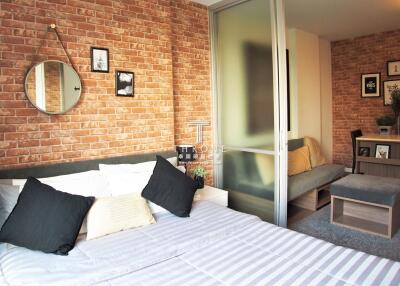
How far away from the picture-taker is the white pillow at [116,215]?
2.29m

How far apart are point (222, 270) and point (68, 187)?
1463 mm

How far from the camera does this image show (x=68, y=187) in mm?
2523

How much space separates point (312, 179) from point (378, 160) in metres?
1.77

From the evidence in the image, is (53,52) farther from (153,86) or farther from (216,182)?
(216,182)

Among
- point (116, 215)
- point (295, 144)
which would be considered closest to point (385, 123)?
point (295, 144)

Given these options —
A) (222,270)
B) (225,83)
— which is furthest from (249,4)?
(222,270)

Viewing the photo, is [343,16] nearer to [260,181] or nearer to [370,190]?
[370,190]

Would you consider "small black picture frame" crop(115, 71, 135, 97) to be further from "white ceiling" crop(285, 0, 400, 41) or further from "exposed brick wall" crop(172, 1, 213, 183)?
"white ceiling" crop(285, 0, 400, 41)

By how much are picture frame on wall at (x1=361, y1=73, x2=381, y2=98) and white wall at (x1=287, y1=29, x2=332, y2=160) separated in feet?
2.12

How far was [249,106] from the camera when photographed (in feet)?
12.5

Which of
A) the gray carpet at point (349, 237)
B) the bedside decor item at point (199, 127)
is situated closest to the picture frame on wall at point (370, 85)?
the gray carpet at point (349, 237)

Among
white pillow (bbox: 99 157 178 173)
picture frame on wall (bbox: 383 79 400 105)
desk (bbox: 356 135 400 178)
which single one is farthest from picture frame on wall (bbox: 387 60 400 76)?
white pillow (bbox: 99 157 178 173)

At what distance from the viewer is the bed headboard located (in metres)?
2.58

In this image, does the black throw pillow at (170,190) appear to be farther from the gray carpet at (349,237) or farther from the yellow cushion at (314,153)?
the yellow cushion at (314,153)
